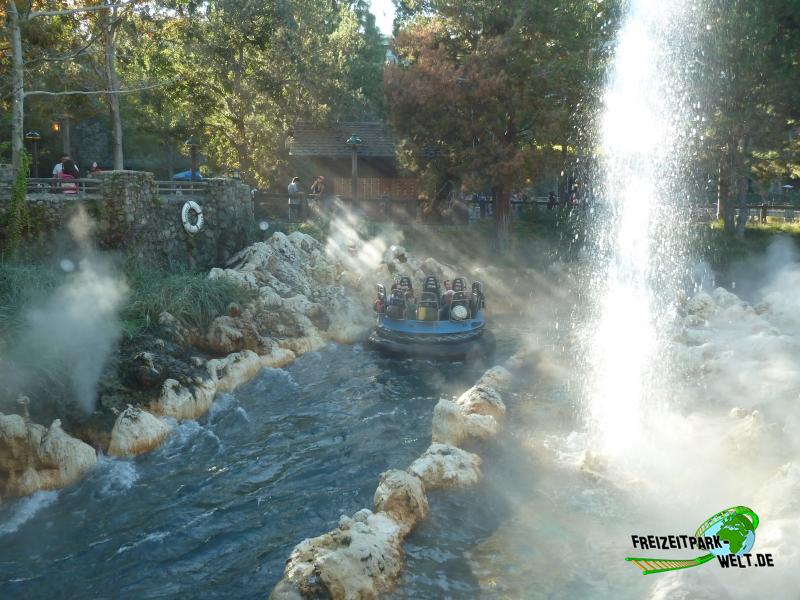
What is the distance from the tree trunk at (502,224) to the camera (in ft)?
93.9

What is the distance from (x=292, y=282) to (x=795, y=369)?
13803mm

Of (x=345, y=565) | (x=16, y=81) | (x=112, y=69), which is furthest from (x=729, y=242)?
(x=16, y=81)

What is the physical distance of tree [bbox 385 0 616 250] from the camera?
998 inches

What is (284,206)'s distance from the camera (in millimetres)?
26797

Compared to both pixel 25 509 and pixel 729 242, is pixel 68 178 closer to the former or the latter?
pixel 25 509

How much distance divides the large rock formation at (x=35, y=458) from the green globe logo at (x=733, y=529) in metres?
9.46

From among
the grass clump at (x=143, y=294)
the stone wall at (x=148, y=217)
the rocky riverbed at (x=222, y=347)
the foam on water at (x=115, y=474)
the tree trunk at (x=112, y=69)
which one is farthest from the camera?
the tree trunk at (x=112, y=69)

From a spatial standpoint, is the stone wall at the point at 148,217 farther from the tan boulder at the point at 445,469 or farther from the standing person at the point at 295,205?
the tan boulder at the point at 445,469

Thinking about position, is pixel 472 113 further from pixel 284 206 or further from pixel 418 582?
pixel 418 582

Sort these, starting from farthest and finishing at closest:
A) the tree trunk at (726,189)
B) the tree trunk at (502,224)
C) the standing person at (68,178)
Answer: the tree trunk at (502,224) → the tree trunk at (726,189) → the standing person at (68,178)

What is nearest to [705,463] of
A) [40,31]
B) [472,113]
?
[472,113]

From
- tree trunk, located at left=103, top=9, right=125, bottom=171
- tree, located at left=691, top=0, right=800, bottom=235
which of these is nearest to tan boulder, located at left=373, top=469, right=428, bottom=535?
tree trunk, located at left=103, top=9, right=125, bottom=171

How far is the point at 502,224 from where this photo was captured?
94.9 ft

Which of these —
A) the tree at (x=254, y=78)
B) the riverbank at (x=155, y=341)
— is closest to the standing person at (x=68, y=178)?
the riverbank at (x=155, y=341)
